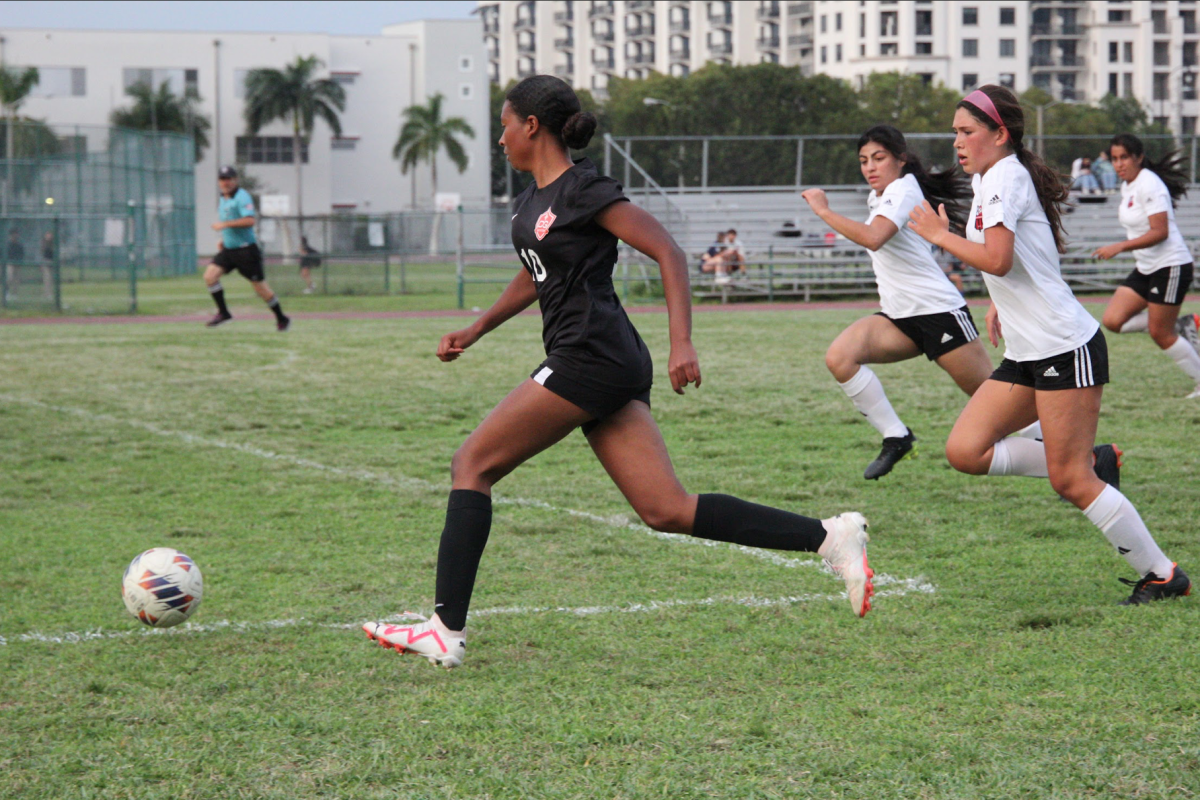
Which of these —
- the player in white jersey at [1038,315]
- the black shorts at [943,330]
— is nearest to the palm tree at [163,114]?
the black shorts at [943,330]

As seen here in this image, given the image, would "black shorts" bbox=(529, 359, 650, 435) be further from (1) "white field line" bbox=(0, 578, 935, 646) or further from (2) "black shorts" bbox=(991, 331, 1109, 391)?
(2) "black shorts" bbox=(991, 331, 1109, 391)

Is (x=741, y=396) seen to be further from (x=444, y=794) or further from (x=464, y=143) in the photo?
(x=464, y=143)

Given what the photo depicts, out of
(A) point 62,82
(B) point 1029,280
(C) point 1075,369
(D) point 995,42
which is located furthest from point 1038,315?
(D) point 995,42

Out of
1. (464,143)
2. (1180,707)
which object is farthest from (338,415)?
(464,143)

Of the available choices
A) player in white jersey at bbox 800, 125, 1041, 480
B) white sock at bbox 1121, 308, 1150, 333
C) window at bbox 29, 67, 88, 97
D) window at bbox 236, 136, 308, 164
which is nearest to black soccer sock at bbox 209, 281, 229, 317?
white sock at bbox 1121, 308, 1150, 333

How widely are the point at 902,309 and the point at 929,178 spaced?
2.48 ft

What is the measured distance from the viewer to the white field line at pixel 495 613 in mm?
4625

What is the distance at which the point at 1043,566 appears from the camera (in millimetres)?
5438

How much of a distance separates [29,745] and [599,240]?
7.46 ft

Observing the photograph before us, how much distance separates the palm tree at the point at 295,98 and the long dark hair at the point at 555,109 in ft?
253

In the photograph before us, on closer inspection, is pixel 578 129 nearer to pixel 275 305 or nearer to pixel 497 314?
pixel 497 314

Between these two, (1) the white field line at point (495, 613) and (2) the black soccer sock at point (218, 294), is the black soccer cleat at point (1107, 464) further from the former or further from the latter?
(2) the black soccer sock at point (218, 294)

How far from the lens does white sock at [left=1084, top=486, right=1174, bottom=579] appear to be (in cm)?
473

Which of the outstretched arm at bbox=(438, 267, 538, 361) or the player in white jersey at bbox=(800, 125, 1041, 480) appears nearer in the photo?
the outstretched arm at bbox=(438, 267, 538, 361)
